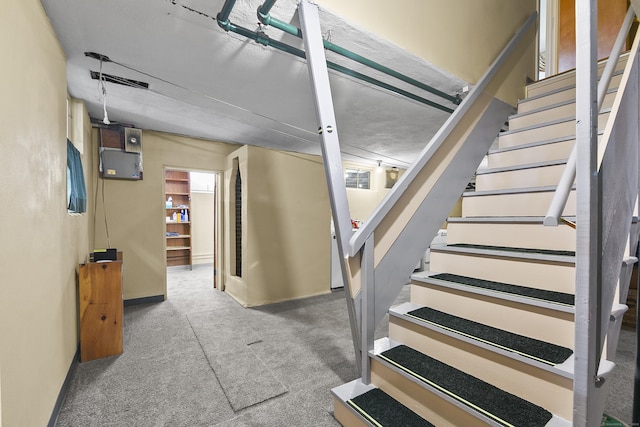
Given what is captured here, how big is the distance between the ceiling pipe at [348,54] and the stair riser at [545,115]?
0.61 meters

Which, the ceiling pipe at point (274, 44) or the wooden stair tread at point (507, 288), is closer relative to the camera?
the wooden stair tread at point (507, 288)

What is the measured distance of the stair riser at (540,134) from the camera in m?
2.38

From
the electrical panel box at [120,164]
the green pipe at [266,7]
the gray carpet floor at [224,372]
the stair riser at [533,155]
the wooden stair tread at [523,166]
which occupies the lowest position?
the gray carpet floor at [224,372]

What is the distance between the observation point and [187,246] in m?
6.82

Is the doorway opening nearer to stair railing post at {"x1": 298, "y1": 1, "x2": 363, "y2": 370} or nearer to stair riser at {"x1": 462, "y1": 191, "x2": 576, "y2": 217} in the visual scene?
stair railing post at {"x1": 298, "y1": 1, "x2": 363, "y2": 370}

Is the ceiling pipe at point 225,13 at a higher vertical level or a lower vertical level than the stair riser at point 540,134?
higher

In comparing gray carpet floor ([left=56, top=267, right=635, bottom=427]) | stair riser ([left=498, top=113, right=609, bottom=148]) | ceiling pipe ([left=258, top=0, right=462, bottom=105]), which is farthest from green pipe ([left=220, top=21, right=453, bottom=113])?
gray carpet floor ([left=56, top=267, right=635, bottom=427])

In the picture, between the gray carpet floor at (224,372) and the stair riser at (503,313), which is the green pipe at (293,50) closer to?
the stair riser at (503,313)

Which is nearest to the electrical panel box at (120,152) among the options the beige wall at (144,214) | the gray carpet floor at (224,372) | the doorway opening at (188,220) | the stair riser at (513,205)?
the beige wall at (144,214)

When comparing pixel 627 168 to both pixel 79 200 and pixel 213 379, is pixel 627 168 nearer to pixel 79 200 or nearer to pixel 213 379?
pixel 213 379

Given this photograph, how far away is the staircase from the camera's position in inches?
51.0

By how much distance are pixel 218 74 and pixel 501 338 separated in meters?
2.68

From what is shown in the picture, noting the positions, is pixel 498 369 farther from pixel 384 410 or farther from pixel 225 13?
pixel 225 13

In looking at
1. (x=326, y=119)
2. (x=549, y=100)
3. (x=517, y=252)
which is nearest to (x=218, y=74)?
(x=326, y=119)
